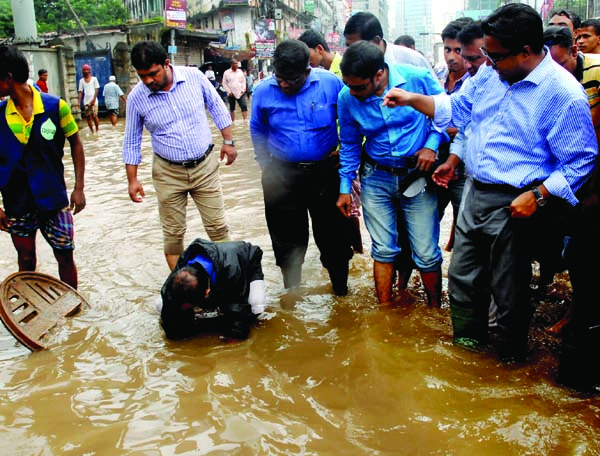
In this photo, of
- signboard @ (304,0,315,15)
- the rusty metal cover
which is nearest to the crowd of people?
the rusty metal cover

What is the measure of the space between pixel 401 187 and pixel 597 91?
125 cm

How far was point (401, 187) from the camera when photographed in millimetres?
3924

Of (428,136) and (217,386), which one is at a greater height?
(428,136)

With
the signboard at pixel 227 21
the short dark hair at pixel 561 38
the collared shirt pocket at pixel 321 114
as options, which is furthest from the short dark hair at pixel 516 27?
the signboard at pixel 227 21

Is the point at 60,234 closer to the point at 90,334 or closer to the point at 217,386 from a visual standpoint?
the point at 90,334

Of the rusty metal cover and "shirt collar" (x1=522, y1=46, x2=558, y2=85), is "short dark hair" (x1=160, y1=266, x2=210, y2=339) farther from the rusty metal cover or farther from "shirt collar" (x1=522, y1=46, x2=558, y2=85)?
"shirt collar" (x1=522, y1=46, x2=558, y2=85)

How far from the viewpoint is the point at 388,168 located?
3.95 meters

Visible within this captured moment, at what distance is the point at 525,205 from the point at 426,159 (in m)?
1.01

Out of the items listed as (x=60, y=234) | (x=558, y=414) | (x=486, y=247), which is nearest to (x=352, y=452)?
(x=558, y=414)

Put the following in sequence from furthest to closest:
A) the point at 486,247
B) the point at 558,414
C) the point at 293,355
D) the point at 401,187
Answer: the point at 401,187 < the point at 293,355 < the point at 486,247 < the point at 558,414

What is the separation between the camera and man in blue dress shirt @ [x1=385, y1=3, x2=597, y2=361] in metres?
2.81

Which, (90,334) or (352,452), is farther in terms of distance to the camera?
(90,334)

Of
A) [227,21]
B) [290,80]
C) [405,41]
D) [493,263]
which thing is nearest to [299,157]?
[290,80]

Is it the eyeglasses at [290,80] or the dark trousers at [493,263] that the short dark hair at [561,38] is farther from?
the eyeglasses at [290,80]
